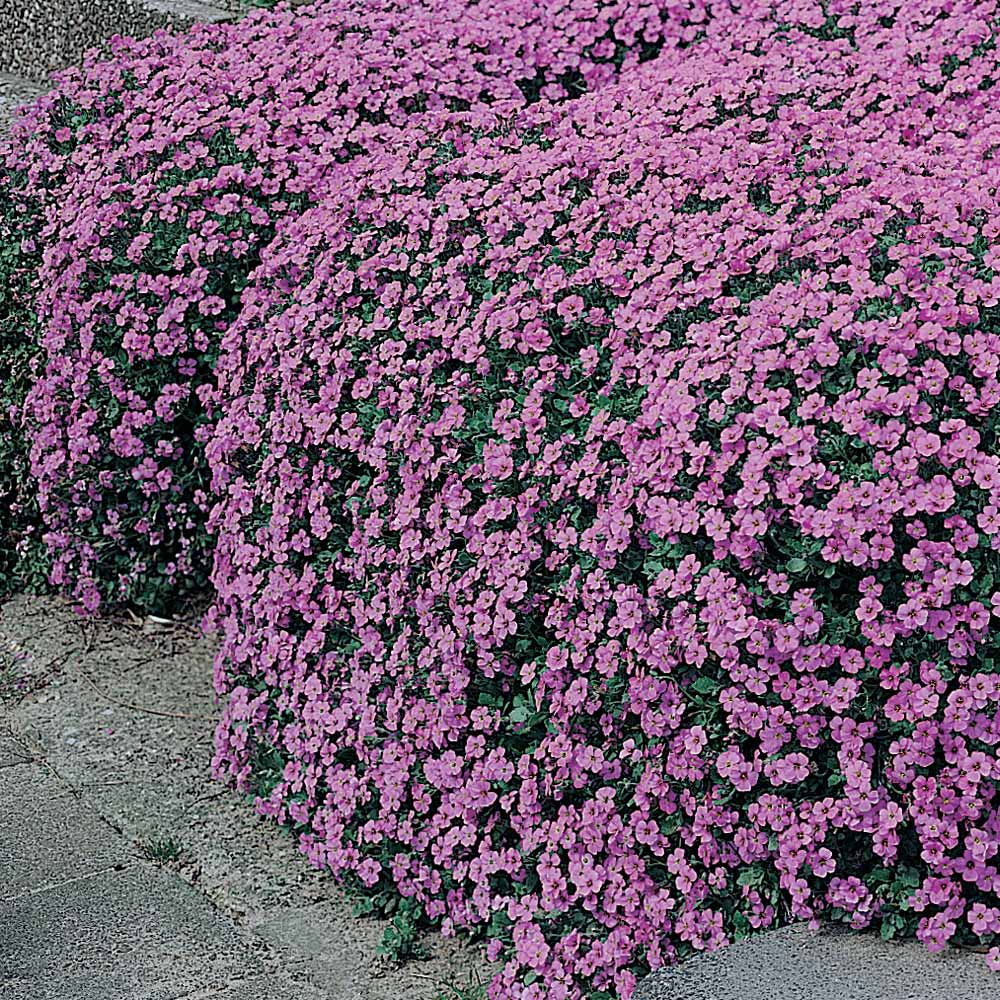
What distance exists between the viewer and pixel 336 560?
3396 millimetres

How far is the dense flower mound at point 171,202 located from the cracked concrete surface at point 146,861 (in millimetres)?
295

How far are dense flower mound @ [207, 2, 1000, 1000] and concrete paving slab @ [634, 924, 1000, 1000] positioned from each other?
0.04 meters

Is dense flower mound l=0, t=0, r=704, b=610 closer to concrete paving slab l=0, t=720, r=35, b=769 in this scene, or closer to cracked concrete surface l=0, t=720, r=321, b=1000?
concrete paving slab l=0, t=720, r=35, b=769

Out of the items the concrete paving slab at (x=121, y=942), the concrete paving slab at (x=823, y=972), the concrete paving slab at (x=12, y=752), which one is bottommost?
the concrete paving slab at (x=121, y=942)

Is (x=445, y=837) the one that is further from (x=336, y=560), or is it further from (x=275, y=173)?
(x=275, y=173)

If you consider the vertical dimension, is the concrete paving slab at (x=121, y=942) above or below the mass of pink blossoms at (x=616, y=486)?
below

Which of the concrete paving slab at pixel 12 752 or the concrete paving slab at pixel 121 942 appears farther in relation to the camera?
the concrete paving slab at pixel 12 752

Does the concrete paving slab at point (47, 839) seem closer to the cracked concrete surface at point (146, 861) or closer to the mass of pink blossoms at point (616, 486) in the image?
the cracked concrete surface at point (146, 861)

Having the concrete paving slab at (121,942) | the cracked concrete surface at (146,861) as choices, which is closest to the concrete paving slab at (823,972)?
the cracked concrete surface at (146,861)

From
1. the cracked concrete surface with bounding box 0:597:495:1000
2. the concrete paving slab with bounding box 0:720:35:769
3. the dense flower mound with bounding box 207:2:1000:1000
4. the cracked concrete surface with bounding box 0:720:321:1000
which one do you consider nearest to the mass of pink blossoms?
the dense flower mound with bounding box 207:2:1000:1000

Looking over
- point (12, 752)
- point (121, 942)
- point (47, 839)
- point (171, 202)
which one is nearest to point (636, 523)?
point (121, 942)

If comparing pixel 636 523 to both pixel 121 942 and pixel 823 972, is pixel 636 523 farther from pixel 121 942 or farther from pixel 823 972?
pixel 121 942

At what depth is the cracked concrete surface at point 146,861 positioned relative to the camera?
10.4 feet

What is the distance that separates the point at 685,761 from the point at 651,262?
39.9 inches
